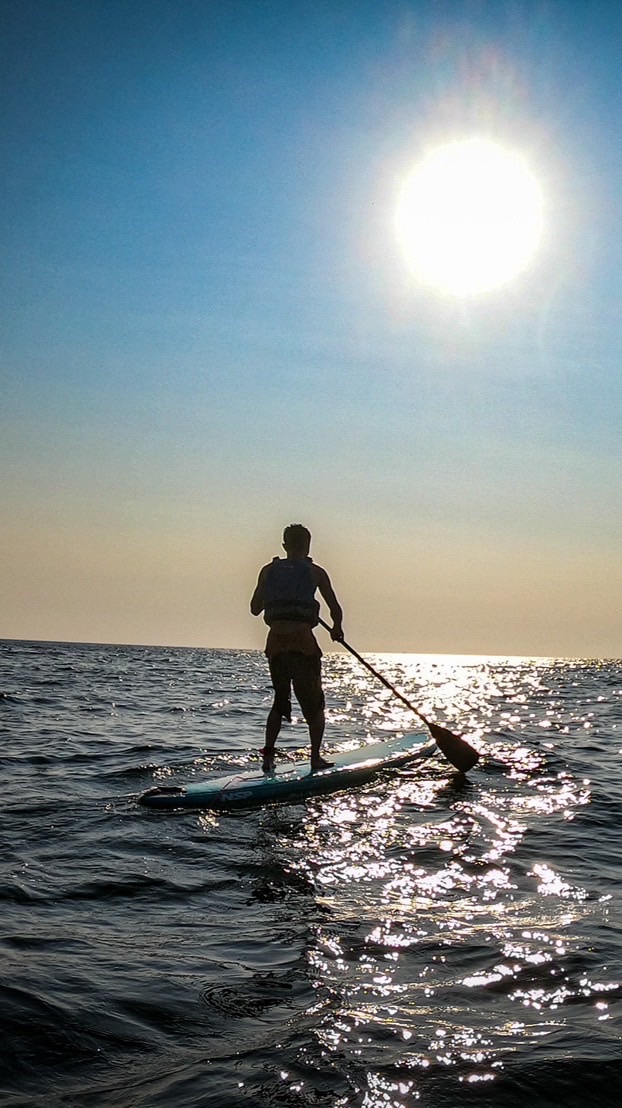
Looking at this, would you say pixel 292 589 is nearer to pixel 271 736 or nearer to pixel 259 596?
pixel 259 596

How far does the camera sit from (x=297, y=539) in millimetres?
9031

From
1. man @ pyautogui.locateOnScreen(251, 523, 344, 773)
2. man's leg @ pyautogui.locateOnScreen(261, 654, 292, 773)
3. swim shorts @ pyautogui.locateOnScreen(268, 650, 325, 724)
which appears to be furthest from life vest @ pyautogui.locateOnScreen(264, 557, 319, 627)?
man's leg @ pyautogui.locateOnScreen(261, 654, 292, 773)

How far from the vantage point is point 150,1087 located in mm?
2875

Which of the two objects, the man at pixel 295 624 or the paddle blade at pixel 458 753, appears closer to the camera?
the man at pixel 295 624

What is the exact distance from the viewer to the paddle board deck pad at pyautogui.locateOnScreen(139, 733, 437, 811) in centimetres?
A: 781

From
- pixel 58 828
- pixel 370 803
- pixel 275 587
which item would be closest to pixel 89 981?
pixel 58 828

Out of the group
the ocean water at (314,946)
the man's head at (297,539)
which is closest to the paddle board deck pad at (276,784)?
the ocean water at (314,946)

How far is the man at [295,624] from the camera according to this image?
29.3 feet

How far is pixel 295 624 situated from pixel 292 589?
0.40 meters

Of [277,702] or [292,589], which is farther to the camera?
[277,702]

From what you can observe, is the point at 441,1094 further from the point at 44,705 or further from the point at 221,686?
the point at 221,686

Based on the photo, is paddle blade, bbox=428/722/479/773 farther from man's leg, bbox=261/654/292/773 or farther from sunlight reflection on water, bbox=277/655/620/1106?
man's leg, bbox=261/654/292/773

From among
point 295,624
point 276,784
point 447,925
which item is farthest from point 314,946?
point 295,624

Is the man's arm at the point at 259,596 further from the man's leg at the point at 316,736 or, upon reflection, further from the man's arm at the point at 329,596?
the man's leg at the point at 316,736
